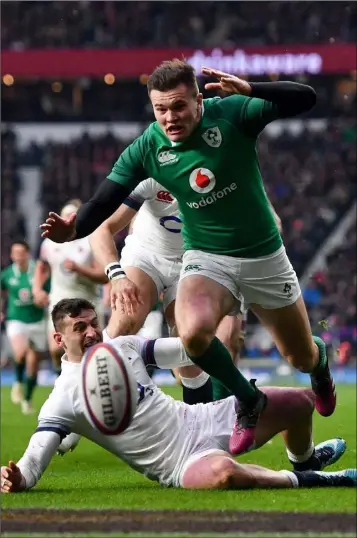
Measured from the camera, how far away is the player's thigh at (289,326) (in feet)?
24.4

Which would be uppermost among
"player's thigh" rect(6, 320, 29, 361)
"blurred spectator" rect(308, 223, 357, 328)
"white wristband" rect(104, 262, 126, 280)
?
"white wristband" rect(104, 262, 126, 280)

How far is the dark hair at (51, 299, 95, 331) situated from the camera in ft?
23.2

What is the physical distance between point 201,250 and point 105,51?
2262 centimetres

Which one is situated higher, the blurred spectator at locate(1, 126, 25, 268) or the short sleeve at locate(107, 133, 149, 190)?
the short sleeve at locate(107, 133, 149, 190)

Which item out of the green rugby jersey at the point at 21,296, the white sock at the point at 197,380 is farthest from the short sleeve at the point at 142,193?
the green rugby jersey at the point at 21,296

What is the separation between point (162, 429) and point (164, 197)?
275 cm

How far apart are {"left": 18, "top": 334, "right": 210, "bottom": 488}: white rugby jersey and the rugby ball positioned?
0.36 meters

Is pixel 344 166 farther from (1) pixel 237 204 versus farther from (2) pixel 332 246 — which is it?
(1) pixel 237 204

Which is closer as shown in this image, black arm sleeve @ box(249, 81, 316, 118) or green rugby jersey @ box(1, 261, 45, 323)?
black arm sleeve @ box(249, 81, 316, 118)

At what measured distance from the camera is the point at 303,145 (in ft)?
102

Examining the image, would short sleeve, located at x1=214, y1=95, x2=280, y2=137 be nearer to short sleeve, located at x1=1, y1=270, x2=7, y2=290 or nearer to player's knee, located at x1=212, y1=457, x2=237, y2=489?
player's knee, located at x1=212, y1=457, x2=237, y2=489

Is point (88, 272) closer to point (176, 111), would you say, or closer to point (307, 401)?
point (307, 401)

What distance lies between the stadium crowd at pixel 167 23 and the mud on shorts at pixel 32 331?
13802mm

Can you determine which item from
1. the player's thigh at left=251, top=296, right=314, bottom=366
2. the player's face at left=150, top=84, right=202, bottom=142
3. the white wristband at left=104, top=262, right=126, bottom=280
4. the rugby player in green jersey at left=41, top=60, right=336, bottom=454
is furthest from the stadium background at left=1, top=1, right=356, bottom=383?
the player's face at left=150, top=84, right=202, bottom=142
